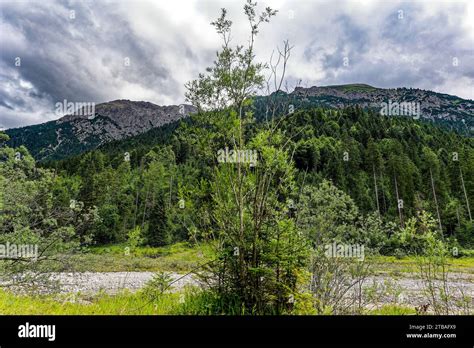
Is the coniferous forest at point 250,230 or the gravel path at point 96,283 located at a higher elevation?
the coniferous forest at point 250,230

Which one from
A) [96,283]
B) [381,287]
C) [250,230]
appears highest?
[250,230]

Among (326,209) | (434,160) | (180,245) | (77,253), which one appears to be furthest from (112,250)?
(434,160)

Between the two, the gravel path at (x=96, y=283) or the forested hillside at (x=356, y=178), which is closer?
the gravel path at (x=96, y=283)

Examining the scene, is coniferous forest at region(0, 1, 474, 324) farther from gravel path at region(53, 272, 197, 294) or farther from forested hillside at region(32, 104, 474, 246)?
forested hillside at region(32, 104, 474, 246)

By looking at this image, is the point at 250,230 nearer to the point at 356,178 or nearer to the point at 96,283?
the point at 96,283

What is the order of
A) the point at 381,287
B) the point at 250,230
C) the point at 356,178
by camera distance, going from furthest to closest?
the point at 356,178 < the point at 381,287 < the point at 250,230

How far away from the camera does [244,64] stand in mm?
5781

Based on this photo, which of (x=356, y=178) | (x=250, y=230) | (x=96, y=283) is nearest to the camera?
(x=250, y=230)

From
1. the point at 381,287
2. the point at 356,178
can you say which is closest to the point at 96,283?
the point at 381,287

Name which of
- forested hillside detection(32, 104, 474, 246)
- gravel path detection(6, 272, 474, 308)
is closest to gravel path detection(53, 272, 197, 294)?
gravel path detection(6, 272, 474, 308)

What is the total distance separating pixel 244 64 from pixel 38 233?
31.3ft

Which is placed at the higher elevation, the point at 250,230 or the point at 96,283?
the point at 250,230

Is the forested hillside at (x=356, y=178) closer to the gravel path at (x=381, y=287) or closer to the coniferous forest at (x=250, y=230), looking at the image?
the gravel path at (x=381, y=287)

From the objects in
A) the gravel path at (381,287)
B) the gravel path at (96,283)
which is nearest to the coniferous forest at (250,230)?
the gravel path at (381,287)
